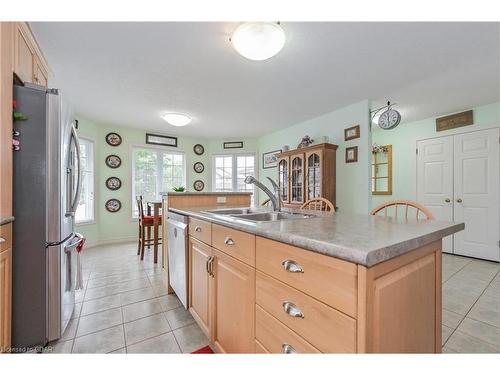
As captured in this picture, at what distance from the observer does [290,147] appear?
4590 millimetres

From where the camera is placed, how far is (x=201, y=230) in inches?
59.5

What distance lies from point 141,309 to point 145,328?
1.03 feet

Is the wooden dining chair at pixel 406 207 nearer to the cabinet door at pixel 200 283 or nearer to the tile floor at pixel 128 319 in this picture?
the cabinet door at pixel 200 283

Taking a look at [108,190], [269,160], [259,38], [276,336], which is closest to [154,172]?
[108,190]

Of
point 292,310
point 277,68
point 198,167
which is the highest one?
point 277,68

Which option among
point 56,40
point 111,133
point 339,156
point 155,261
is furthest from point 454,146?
point 111,133

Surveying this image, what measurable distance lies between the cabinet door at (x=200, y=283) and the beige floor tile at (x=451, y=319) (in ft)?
5.94

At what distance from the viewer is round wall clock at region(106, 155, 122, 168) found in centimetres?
437

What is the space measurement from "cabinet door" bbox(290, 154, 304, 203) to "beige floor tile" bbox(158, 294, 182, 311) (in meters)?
2.52

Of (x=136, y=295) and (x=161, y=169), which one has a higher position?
(x=161, y=169)

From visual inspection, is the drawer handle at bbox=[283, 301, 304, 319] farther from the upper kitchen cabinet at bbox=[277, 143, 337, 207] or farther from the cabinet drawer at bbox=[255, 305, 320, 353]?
the upper kitchen cabinet at bbox=[277, 143, 337, 207]

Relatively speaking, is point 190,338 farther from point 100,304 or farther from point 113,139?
point 113,139
